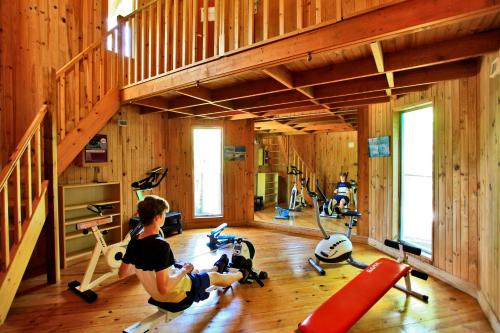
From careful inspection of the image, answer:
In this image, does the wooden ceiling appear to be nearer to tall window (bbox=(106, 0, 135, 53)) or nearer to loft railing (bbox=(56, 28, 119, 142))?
loft railing (bbox=(56, 28, 119, 142))

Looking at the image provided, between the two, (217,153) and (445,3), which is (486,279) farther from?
(217,153)

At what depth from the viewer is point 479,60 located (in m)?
2.64

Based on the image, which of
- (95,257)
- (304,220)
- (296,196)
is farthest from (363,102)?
(95,257)

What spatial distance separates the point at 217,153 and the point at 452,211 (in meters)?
4.16

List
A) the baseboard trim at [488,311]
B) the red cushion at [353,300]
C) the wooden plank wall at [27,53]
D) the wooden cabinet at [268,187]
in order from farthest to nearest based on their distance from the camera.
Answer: the wooden cabinet at [268,187] < the wooden plank wall at [27,53] < the baseboard trim at [488,311] < the red cushion at [353,300]

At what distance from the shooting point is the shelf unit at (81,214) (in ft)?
11.5

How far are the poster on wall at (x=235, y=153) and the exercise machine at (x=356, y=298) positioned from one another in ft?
12.0

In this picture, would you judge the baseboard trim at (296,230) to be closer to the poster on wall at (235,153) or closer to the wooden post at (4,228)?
the poster on wall at (235,153)

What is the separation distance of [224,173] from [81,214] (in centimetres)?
271

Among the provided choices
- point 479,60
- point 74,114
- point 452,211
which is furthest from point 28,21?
point 452,211

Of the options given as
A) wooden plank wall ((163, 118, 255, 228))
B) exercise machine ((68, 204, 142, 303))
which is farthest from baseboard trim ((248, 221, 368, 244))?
exercise machine ((68, 204, 142, 303))

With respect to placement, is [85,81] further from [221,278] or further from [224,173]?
[221,278]

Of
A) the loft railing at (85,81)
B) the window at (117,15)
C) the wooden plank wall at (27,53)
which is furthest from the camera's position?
the window at (117,15)

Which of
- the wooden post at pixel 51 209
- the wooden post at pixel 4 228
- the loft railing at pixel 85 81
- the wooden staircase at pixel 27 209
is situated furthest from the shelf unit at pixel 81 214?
the wooden post at pixel 4 228
